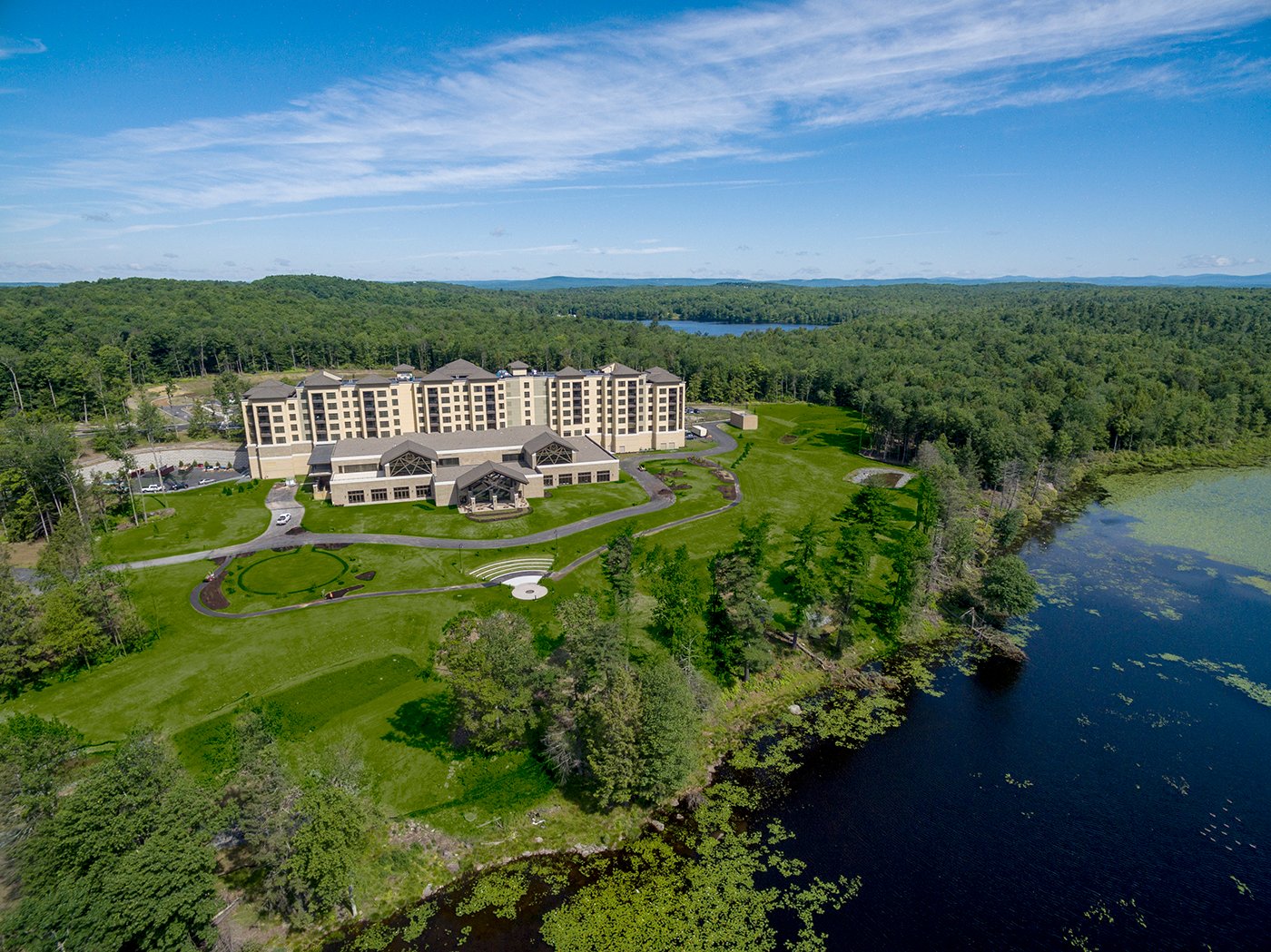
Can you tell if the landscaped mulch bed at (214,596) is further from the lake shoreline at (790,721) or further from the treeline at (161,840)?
the lake shoreline at (790,721)

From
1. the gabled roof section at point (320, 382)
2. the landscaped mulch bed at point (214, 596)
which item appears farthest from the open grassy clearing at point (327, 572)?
the gabled roof section at point (320, 382)

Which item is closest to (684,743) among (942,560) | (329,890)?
(329,890)

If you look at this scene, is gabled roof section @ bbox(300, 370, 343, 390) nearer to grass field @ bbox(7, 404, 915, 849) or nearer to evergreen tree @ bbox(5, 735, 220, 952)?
grass field @ bbox(7, 404, 915, 849)

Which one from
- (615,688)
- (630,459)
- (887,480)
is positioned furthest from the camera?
(630,459)

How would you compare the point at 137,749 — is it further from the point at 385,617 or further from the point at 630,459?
the point at 630,459

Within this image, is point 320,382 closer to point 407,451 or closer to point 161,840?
point 407,451

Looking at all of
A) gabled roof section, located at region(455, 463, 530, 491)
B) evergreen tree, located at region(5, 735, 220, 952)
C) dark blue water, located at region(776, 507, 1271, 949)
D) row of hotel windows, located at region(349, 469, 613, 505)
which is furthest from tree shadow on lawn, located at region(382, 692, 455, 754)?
row of hotel windows, located at region(349, 469, 613, 505)
